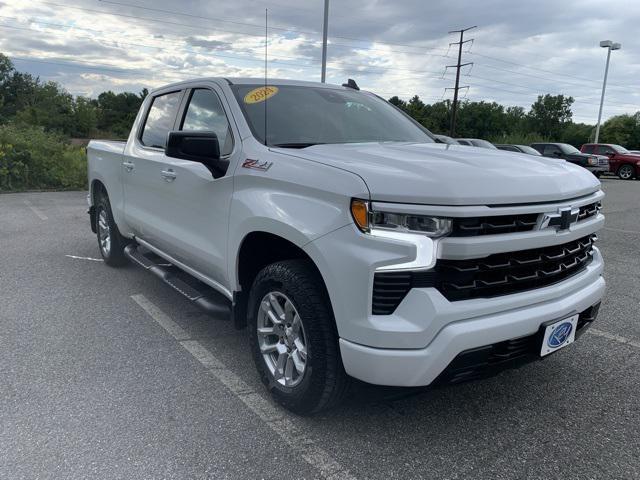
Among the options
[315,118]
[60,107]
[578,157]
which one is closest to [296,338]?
[315,118]

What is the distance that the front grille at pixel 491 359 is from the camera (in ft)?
7.42

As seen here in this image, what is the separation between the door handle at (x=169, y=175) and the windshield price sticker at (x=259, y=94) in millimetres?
837

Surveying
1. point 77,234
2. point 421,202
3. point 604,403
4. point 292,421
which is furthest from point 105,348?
point 77,234

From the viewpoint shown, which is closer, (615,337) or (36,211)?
(615,337)

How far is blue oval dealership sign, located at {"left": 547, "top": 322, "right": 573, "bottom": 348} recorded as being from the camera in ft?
8.35

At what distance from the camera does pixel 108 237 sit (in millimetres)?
5938

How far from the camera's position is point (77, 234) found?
8.09 meters

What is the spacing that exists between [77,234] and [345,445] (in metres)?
6.86

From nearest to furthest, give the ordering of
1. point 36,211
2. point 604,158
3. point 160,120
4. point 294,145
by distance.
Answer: point 294,145 → point 160,120 → point 36,211 → point 604,158

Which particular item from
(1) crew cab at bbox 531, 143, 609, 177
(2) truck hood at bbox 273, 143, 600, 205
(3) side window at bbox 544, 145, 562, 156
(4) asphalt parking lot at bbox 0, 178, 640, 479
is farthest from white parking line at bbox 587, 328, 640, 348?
(3) side window at bbox 544, 145, 562, 156

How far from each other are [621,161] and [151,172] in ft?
86.5

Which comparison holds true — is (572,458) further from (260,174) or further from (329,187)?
(260,174)

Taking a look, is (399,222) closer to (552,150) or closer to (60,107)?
(552,150)

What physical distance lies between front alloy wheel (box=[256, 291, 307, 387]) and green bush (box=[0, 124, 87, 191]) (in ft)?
44.9
